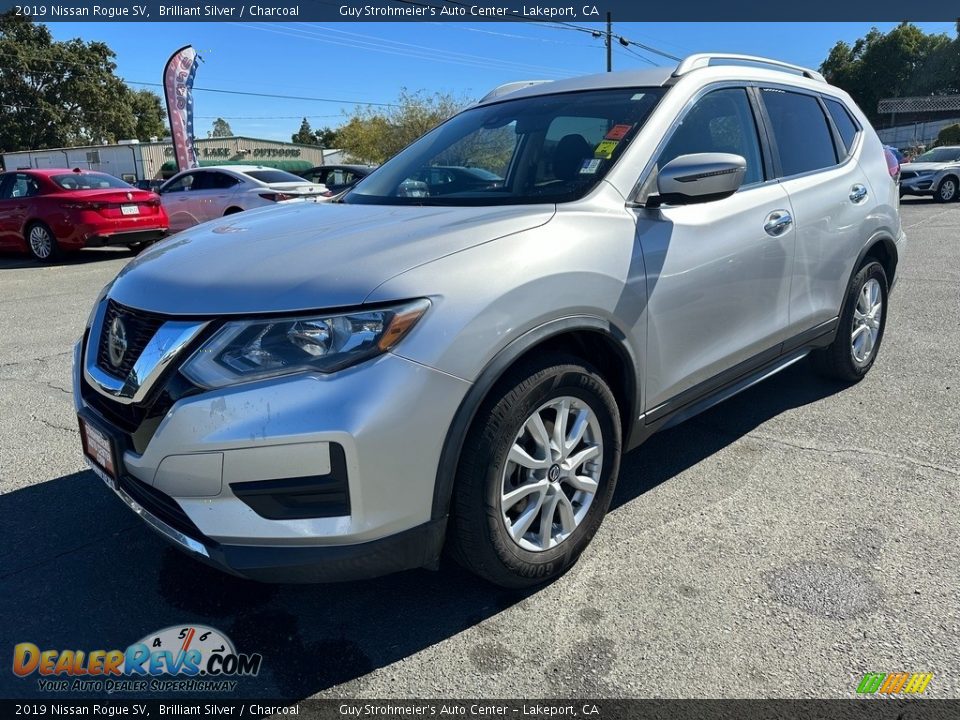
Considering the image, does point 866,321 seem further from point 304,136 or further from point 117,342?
point 304,136

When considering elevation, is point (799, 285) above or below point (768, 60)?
below

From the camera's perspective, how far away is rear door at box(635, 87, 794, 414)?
276 cm

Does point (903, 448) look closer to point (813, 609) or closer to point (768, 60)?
point (813, 609)

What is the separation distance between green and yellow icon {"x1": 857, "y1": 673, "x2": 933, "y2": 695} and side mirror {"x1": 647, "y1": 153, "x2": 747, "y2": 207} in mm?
1664

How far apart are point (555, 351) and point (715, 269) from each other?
0.93m

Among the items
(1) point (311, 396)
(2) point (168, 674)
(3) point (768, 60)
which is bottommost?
(2) point (168, 674)

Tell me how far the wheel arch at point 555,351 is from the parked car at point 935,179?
20.4m

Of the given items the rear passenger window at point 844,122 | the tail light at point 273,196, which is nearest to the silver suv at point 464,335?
the rear passenger window at point 844,122

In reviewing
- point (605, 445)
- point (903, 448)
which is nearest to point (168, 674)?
point (605, 445)

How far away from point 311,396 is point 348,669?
0.88m

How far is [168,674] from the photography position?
2229 mm

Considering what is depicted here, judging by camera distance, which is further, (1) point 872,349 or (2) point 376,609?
(1) point 872,349

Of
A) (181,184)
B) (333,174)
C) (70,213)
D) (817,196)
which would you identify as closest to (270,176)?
(181,184)

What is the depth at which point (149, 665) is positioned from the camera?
7.41ft
